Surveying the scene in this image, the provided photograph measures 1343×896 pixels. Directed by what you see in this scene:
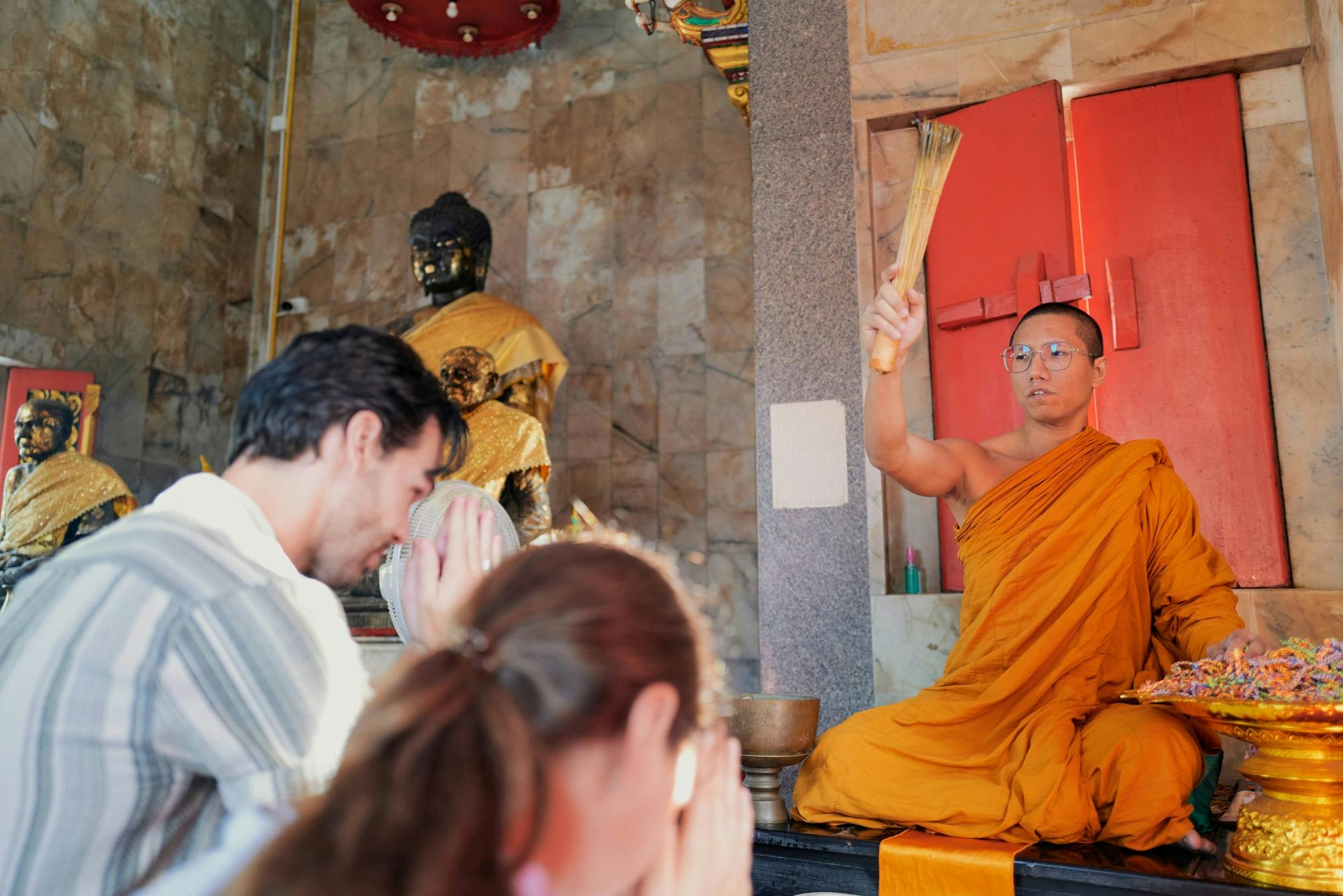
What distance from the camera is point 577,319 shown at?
25.9 feet

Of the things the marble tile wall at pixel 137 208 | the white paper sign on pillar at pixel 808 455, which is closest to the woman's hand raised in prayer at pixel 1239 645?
the white paper sign on pillar at pixel 808 455

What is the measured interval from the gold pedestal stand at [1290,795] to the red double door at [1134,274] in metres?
1.75

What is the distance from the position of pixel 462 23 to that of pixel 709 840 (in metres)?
7.49

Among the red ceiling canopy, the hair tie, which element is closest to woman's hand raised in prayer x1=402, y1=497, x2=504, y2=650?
the hair tie

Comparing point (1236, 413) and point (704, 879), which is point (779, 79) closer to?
point (1236, 413)

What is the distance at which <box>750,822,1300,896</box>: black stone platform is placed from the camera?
2.40m

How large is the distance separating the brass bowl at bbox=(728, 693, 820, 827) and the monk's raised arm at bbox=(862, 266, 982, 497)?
2.48 feet

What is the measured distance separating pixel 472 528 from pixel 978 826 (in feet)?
5.78

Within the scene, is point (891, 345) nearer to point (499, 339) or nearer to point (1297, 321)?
point (1297, 321)

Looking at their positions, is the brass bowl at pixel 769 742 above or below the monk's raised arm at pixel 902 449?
below

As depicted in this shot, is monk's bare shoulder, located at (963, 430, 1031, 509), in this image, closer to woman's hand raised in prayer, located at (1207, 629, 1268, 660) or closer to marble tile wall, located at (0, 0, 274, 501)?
woman's hand raised in prayer, located at (1207, 629, 1268, 660)

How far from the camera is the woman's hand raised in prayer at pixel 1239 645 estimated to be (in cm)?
266

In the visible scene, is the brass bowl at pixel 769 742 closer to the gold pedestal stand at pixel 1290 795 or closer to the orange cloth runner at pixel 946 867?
the orange cloth runner at pixel 946 867

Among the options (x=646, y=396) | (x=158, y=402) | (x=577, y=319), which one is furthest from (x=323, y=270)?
(x=646, y=396)
